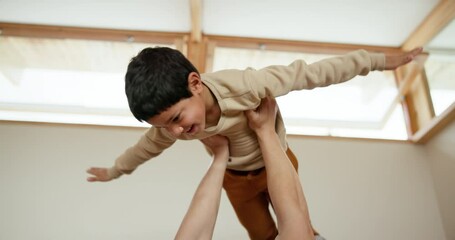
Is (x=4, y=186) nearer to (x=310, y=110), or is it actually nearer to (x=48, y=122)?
(x=48, y=122)

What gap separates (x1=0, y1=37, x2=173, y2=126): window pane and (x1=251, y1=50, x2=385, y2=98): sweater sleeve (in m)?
A: 1.36

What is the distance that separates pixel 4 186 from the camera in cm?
200

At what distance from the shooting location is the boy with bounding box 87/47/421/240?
3.22ft

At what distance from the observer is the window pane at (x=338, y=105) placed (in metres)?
2.39

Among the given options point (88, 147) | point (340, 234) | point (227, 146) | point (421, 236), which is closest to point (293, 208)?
point (227, 146)

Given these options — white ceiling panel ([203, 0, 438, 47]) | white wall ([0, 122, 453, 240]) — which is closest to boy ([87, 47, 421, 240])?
white wall ([0, 122, 453, 240])

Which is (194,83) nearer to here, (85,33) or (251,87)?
(251,87)

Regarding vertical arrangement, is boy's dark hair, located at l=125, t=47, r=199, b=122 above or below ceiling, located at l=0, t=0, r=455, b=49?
below

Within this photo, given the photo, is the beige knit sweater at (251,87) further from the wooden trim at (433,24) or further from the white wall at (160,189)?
the wooden trim at (433,24)

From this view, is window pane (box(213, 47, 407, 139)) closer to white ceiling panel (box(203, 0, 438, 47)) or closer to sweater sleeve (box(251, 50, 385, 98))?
white ceiling panel (box(203, 0, 438, 47))

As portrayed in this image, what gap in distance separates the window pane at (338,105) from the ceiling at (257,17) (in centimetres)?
14

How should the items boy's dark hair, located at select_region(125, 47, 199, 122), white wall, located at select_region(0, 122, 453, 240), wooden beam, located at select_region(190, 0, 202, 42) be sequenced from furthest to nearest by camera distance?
wooden beam, located at select_region(190, 0, 202, 42)
white wall, located at select_region(0, 122, 453, 240)
boy's dark hair, located at select_region(125, 47, 199, 122)

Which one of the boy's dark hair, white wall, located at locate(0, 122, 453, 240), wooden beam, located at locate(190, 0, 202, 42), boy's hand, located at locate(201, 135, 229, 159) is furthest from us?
wooden beam, located at locate(190, 0, 202, 42)

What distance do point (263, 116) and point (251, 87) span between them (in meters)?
0.12
